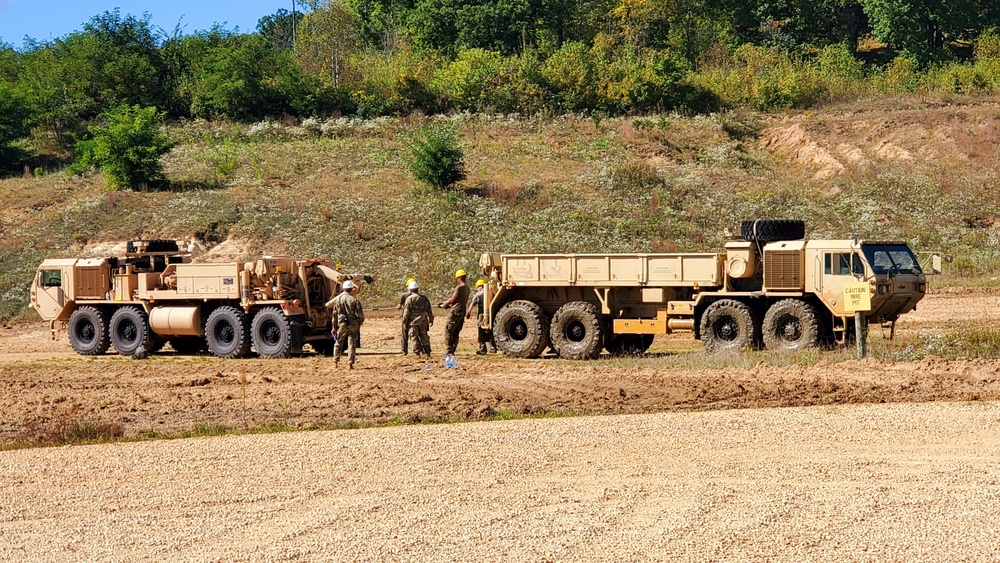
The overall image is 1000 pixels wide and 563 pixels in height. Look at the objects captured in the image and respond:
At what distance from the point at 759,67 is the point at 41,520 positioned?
5622 centimetres

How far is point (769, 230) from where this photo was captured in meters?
21.3

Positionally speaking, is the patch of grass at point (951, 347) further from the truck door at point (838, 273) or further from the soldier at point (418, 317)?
the soldier at point (418, 317)

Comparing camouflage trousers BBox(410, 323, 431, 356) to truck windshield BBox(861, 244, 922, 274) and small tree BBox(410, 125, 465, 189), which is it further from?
small tree BBox(410, 125, 465, 189)

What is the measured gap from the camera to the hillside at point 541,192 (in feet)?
122

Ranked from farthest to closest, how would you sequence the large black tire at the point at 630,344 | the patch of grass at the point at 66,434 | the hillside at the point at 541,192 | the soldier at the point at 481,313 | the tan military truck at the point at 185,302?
the hillside at the point at 541,192, the tan military truck at the point at 185,302, the soldier at the point at 481,313, the large black tire at the point at 630,344, the patch of grass at the point at 66,434

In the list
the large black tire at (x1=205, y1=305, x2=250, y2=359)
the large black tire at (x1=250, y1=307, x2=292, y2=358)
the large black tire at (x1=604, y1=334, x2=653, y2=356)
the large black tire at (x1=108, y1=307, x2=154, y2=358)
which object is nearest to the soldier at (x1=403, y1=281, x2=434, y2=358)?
Result: the large black tire at (x1=250, y1=307, x2=292, y2=358)

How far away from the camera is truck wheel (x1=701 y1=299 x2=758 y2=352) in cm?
2064

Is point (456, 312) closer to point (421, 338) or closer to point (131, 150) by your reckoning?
point (421, 338)

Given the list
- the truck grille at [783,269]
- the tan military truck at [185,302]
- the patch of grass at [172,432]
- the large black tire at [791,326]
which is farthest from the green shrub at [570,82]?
the patch of grass at [172,432]

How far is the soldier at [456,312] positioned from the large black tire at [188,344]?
252 inches

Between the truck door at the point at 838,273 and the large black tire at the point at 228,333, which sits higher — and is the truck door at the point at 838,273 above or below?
above

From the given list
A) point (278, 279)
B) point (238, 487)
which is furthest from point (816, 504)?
point (278, 279)

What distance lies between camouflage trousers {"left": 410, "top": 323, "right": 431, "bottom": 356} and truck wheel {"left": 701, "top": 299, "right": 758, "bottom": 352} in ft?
15.9

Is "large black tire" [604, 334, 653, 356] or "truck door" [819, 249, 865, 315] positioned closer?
"truck door" [819, 249, 865, 315]
